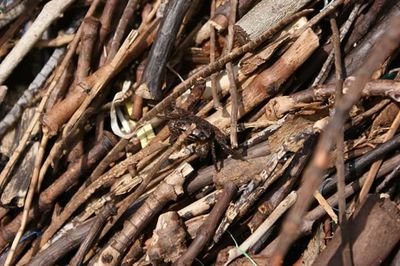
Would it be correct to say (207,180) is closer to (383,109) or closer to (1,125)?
(383,109)

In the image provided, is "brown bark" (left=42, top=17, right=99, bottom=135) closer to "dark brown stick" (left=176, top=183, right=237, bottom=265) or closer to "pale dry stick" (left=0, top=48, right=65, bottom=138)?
"pale dry stick" (left=0, top=48, right=65, bottom=138)

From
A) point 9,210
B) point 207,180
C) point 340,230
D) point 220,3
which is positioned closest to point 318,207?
point 340,230

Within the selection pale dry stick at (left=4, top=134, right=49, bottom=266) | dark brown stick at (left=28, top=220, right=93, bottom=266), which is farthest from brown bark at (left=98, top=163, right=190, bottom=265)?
pale dry stick at (left=4, top=134, right=49, bottom=266)

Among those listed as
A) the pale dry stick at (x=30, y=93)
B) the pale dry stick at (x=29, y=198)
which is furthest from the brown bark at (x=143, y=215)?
the pale dry stick at (x=30, y=93)

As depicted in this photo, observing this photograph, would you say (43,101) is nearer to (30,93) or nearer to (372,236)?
(30,93)

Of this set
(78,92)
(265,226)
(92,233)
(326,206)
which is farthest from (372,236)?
(78,92)

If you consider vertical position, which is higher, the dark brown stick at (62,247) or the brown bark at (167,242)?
the dark brown stick at (62,247)

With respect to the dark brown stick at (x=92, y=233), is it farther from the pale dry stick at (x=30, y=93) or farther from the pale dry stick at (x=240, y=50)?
the pale dry stick at (x=30, y=93)
